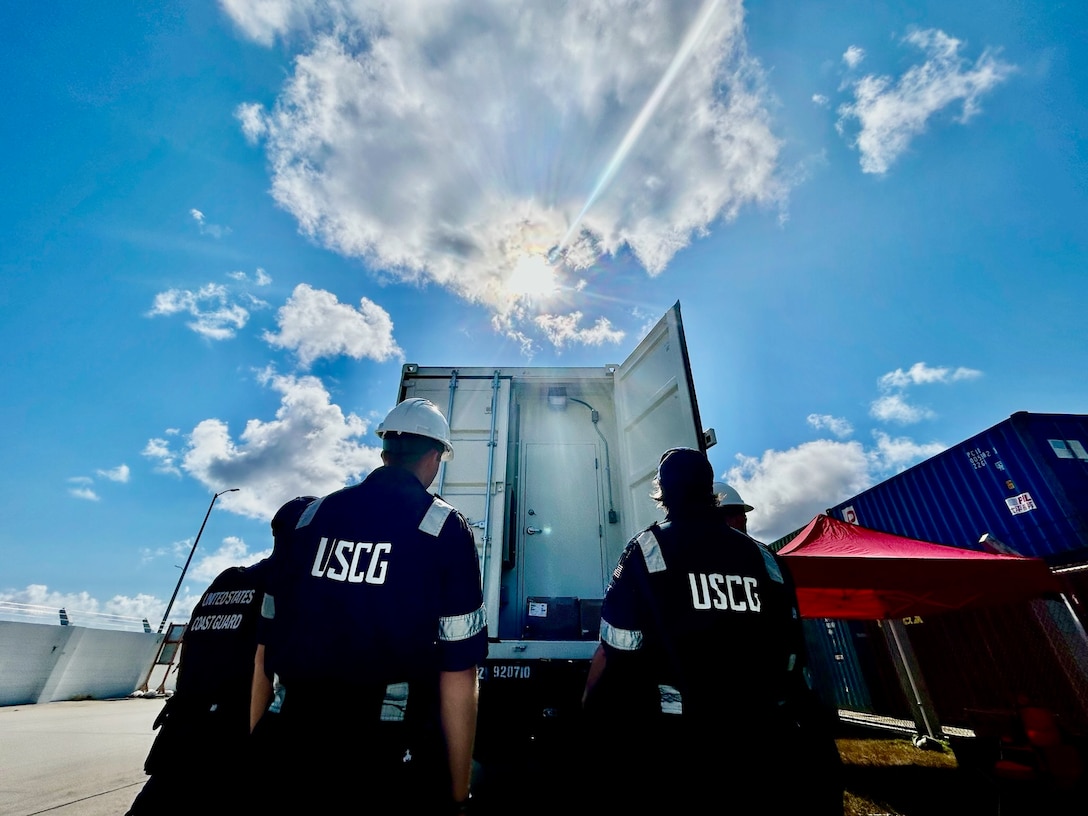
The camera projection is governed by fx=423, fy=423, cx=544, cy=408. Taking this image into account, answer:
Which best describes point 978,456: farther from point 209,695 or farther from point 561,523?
point 209,695

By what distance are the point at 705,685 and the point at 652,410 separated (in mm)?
2919

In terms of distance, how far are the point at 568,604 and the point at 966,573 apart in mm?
4173

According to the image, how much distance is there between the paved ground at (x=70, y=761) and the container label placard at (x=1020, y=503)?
1471cm

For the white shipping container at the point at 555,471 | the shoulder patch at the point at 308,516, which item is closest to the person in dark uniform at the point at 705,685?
the shoulder patch at the point at 308,516

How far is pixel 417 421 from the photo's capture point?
2.35 meters

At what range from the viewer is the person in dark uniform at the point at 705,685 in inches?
60.2

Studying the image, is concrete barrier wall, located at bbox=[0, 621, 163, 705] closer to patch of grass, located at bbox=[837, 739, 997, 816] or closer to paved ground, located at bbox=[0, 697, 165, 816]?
paved ground, located at bbox=[0, 697, 165, 816]

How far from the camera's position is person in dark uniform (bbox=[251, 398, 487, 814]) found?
1259 mm

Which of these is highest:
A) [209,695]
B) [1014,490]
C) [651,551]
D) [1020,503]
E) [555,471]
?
[1014,490]

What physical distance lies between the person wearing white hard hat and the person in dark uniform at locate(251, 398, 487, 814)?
2.32 metres

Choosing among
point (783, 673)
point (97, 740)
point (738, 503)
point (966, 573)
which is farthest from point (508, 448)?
point (97, 740)

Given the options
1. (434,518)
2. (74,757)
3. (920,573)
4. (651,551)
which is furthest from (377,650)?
(74,757)

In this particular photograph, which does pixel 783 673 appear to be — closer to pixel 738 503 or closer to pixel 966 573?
pixel 738 503

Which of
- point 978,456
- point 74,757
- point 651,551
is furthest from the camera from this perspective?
point 978,456
